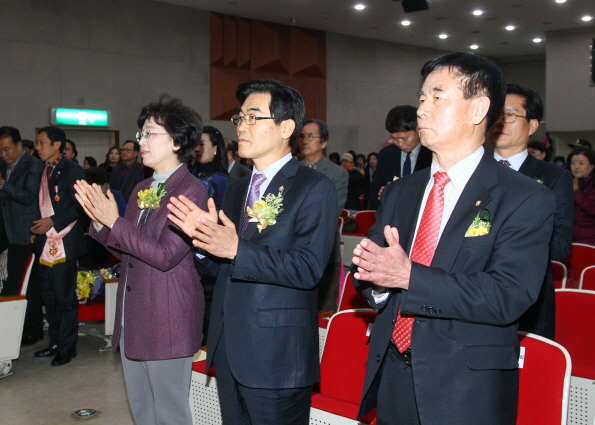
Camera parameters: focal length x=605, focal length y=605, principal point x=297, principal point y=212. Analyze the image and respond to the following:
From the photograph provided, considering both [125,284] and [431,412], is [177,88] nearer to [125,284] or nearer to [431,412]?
[125,284]

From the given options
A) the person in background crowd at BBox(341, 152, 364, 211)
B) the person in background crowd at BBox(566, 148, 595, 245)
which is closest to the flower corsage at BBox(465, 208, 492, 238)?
the person in background crowd at BBox(566, 148, 595, 245)

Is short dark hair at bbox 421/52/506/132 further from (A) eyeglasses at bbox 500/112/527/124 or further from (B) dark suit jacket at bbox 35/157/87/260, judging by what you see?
(B) dark suit jacket at bbox 35/157/87/260

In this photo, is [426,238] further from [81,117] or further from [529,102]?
[81,117]

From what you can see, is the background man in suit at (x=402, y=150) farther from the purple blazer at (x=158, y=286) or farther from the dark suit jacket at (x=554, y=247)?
the purple blazer at (x=158, y=286)

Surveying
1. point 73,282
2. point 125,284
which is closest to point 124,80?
point 73,282

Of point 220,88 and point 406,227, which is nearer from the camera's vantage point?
point 406,227

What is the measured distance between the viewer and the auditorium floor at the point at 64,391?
3.67 meters

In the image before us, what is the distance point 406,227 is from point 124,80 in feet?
38.4

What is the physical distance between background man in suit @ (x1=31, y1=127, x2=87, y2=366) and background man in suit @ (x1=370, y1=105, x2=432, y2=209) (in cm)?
237

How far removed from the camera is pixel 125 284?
8.38ft

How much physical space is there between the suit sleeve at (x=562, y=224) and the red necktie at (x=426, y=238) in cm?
96

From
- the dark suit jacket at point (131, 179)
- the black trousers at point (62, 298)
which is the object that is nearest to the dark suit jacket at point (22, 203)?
the black trousers at point (62, 298)

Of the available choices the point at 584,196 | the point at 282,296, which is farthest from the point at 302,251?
the point at 584,196

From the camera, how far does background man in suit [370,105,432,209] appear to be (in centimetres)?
429
